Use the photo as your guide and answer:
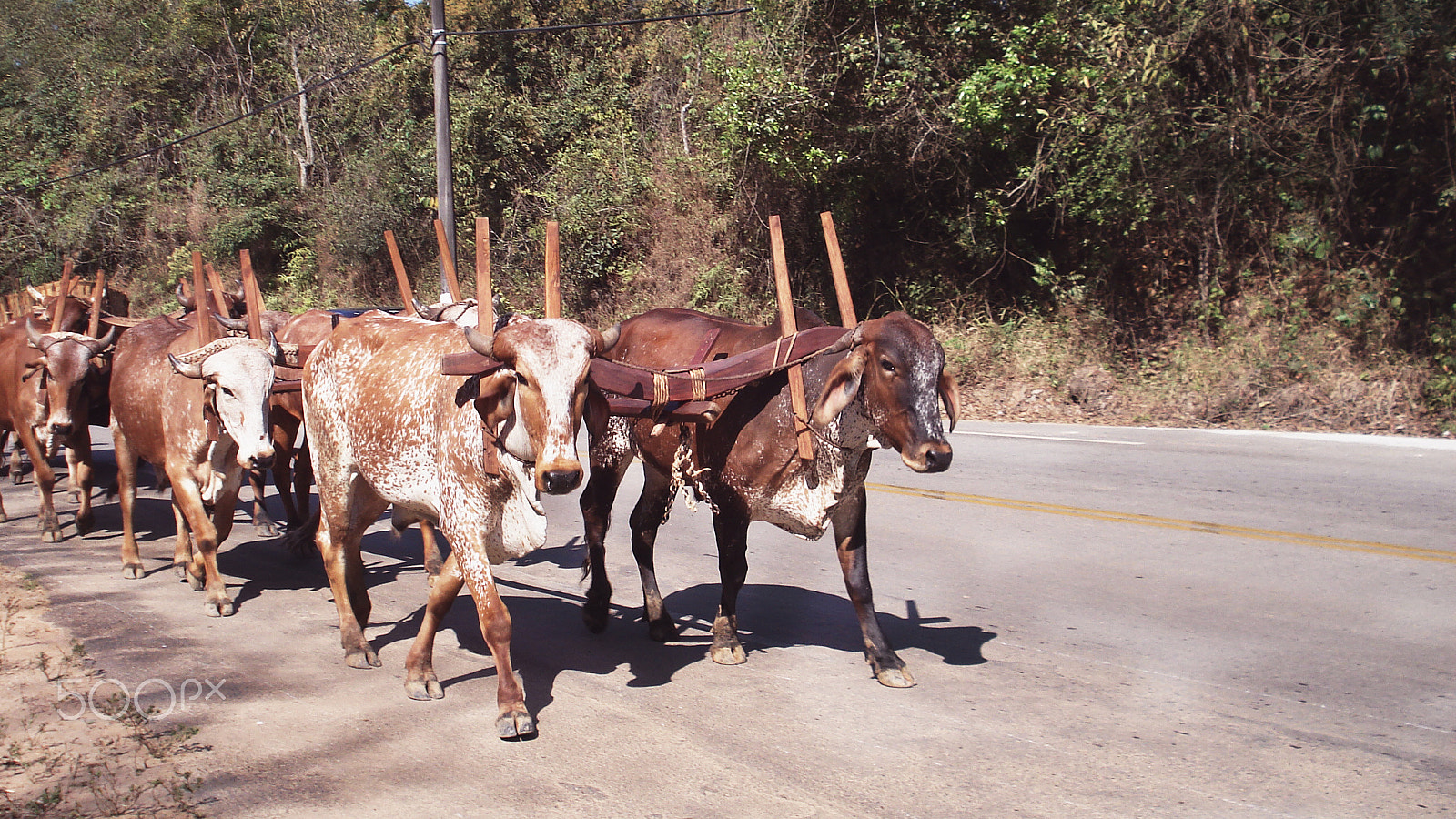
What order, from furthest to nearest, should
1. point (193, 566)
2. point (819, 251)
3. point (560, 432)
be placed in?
point (819, 251), point (193, 566), point (560, 432)

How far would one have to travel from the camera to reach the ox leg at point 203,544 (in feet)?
23.8

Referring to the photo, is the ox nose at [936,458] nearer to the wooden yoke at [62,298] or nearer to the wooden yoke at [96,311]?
the wooden yoke at [96,311]

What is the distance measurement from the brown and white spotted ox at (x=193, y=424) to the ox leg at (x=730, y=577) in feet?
9.61

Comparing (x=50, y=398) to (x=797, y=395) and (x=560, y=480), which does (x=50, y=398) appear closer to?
(x=560, y=480)

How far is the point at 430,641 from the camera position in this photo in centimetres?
567

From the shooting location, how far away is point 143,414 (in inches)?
328

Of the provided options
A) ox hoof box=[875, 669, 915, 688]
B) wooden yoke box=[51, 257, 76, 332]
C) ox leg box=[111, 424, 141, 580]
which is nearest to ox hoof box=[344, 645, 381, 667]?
ox hoof box=[875, 669, 915, 688]

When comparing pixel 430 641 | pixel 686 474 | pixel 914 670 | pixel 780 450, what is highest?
pixel 780 450

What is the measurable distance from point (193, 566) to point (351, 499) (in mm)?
2225

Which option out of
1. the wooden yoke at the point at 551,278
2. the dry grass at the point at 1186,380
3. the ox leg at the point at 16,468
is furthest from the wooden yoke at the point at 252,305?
the dry grass at the point at 1186,380

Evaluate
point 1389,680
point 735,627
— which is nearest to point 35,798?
point 735,627

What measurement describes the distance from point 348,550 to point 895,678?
329 centimetres

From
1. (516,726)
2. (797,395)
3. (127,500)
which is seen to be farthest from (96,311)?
(797,395)

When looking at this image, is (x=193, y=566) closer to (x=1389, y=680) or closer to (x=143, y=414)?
(x=143, y=414)
